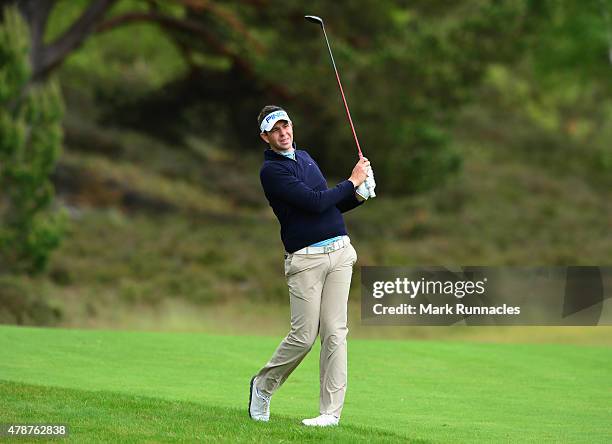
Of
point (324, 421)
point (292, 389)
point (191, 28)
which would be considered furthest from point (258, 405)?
point (191, 28)

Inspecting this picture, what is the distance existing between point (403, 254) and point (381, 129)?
3.09 metres

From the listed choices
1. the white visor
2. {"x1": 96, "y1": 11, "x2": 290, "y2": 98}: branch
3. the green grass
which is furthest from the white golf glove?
{"x1": 96, "y1": 11, "x2": 290, "y2": 98}: branch

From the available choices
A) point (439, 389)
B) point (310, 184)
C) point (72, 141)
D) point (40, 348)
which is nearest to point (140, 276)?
point (72, 141)

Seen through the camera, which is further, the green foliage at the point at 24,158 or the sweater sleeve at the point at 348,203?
the green foliage at the point at 24,158

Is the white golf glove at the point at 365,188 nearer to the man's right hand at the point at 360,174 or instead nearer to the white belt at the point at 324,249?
the man's right hand at the point at 360,174

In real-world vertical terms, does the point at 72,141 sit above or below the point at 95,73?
below

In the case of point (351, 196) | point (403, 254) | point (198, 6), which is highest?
point (198, 6)

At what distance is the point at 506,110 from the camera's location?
4219cm

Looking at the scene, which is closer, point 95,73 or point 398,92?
point 398,92

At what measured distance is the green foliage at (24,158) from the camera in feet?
62.0

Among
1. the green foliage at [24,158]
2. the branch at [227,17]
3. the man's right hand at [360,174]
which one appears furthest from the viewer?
the branch at [227,17]

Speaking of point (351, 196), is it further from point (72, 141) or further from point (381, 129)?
point (72, 141)

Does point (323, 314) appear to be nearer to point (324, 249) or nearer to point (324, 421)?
point (324, 249)

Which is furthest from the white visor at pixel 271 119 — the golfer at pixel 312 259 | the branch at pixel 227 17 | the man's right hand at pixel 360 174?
the branch at pixel 227 17
